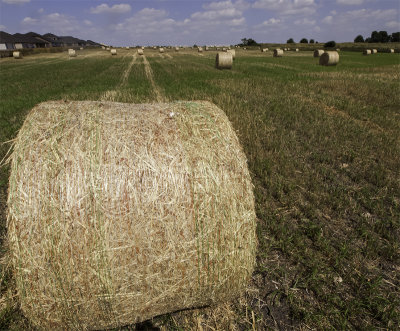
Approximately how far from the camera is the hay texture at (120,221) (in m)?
2.35

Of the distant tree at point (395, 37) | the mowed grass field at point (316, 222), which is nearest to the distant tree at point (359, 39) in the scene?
the distant tree at point (395, 37)

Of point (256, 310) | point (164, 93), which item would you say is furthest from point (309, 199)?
point (164, 93)

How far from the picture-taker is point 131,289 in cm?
250

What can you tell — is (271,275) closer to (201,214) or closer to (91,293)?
(201,214)

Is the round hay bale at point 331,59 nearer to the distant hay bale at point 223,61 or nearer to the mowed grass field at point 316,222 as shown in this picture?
the distant hay bale at point 223,61

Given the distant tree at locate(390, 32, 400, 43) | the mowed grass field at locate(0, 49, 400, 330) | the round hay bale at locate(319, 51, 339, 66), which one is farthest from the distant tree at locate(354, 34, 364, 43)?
the mowed grass field at locate(0, 49, 400, 330)

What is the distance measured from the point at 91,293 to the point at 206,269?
1.15m

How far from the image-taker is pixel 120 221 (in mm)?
2383

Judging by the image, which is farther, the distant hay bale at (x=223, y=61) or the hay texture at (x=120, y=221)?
the distant hay bale at (x=223, y=61)

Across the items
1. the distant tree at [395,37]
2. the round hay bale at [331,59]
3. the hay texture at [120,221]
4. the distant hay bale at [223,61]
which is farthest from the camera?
the distant tree at [395,37]

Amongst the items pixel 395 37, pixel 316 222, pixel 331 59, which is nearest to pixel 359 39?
pixel 395 37

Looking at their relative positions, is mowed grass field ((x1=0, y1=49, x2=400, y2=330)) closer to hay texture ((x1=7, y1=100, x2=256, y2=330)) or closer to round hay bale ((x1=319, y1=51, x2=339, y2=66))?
hay texture ((x1=7, y1=100, x2=256, y2=330))

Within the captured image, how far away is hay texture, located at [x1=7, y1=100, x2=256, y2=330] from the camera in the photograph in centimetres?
235

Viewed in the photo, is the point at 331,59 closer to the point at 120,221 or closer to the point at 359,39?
the point at 120,221
